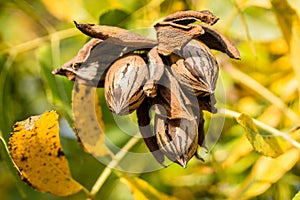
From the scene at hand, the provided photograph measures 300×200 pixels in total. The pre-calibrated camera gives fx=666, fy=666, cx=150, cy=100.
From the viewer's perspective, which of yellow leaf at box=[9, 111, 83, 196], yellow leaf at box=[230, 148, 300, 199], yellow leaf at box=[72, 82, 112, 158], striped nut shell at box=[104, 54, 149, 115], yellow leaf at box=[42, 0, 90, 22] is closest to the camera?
striped nut shell at box=[104, 54, 149, 115]

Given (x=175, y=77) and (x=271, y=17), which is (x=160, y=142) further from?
(x=271, y=17)

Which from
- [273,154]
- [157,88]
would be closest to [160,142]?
[157,88]

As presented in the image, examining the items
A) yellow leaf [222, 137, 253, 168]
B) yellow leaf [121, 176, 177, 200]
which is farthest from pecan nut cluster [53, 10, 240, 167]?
yellow leaf [222, 137, 253, 168]

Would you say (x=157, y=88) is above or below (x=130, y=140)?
above

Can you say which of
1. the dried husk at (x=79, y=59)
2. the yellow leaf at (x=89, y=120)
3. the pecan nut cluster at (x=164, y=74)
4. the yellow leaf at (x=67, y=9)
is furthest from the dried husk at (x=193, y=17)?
the yellow leaf at (x=67, y=9)

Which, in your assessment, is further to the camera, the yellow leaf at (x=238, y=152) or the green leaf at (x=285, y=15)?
the yellow leaf at (x=238, y=152)

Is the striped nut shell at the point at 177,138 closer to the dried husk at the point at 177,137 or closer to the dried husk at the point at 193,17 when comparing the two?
the dried husk at the point at 177,137

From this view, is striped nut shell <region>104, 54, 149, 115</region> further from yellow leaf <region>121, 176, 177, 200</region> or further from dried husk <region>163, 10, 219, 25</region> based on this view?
yellow leaf <region>121, 176, 177, 200</region>
